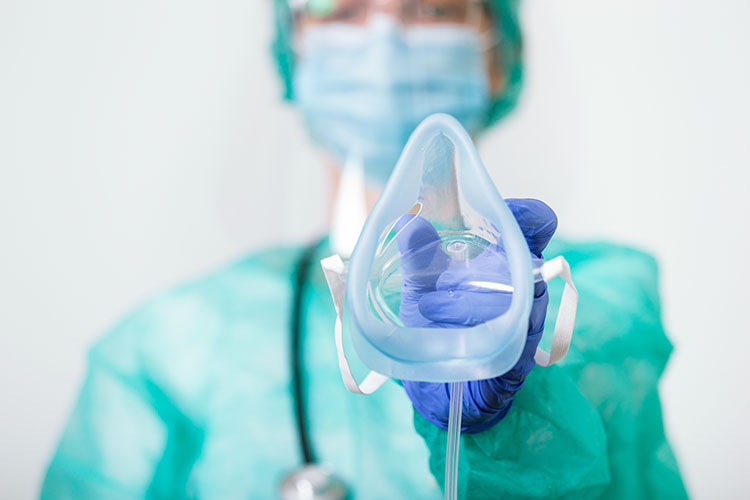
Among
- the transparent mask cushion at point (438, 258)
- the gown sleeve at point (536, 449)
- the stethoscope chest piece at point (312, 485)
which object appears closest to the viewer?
the transparent mask cushion at point (438, 258)

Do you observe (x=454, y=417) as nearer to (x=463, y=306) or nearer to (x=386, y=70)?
(x=463, y=306)

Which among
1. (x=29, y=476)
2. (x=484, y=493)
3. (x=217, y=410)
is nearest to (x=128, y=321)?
(x=217, y=410)

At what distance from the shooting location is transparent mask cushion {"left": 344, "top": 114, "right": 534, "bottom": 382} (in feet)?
1.04

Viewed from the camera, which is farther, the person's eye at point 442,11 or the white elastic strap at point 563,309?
the person's eye at point 442,11

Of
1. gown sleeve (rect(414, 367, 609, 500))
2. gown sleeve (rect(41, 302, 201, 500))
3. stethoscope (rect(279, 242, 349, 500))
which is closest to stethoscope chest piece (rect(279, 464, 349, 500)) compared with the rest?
stethoscope (rect(279, 242, 349, 500))

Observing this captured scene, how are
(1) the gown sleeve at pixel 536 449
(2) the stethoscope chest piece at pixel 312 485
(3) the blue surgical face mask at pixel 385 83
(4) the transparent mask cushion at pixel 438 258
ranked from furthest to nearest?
(3) the blue surgical face mask at pixel 385 83, (2) the stethoscope chest piece at pixel 312 485, (1) the gown sleeve at pixel 536 449, (4) the transparent mask cushion at pixel 438 258

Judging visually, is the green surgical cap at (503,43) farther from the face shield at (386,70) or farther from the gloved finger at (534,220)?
the gloved finger at (534,220)

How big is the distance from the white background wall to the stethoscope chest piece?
40 centimetres

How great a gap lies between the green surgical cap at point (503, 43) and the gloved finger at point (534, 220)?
63 cm

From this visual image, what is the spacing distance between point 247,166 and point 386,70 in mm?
422

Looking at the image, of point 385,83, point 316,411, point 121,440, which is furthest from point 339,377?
point 385,83

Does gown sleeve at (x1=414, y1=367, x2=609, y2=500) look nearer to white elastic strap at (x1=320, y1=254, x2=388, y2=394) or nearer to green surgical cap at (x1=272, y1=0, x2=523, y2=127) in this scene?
white elastic strap at (x1=320, y1=254, x2=388, y2=394)

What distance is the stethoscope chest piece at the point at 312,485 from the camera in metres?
0.73

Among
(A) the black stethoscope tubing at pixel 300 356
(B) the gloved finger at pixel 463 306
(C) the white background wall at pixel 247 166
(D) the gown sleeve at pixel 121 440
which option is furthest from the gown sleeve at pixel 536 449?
(D) the gown sleeve at pixel 121 440
